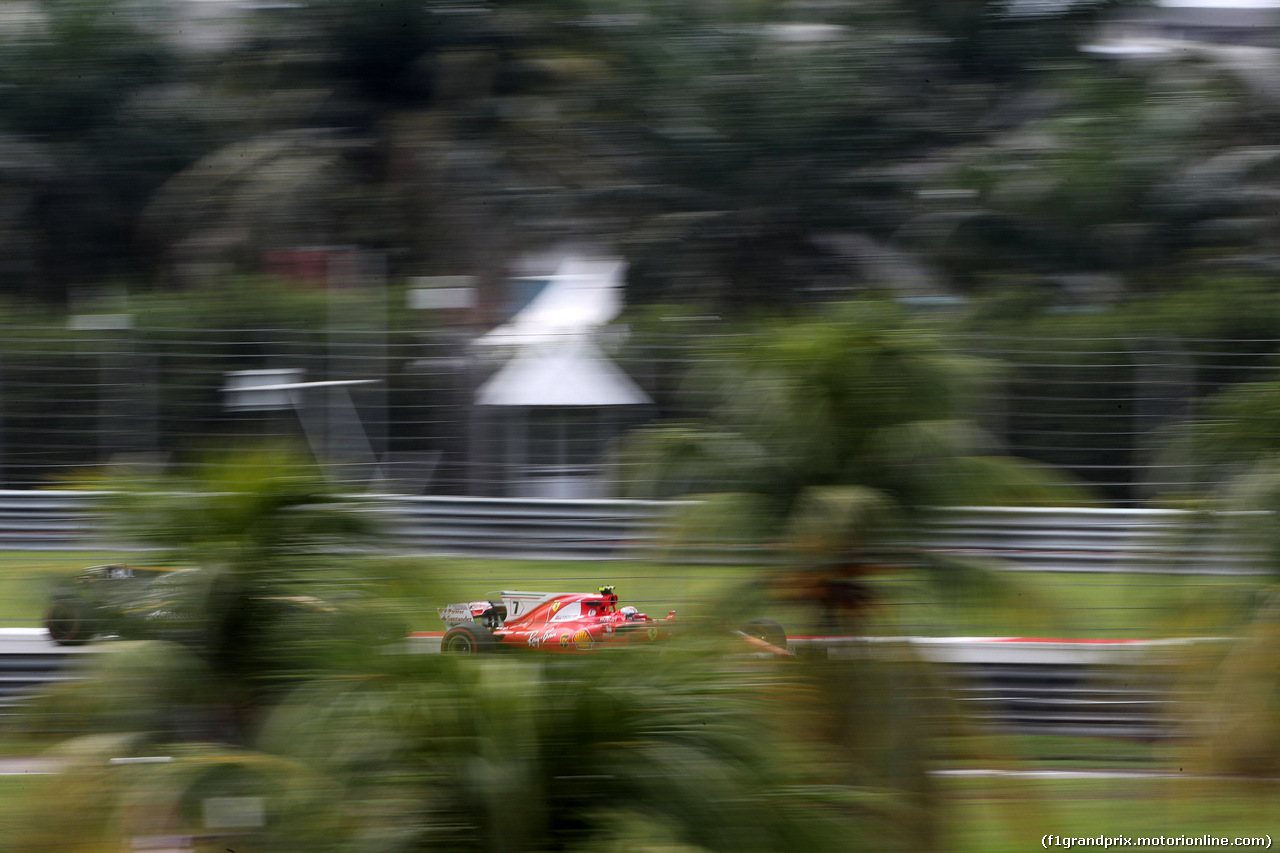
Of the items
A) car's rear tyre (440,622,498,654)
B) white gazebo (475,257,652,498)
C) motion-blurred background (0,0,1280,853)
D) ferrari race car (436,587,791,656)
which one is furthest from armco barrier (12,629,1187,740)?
white gazebo (475,257,652,498)

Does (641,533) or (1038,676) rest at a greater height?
(641,533)

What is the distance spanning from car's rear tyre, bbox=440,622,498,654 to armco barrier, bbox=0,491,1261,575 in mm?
233

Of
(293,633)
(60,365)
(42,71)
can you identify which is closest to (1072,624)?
(293,633)

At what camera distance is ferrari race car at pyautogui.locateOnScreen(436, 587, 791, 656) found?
1.88 metres

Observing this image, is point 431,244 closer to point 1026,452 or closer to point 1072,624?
point 1026,452

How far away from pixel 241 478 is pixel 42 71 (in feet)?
19.0

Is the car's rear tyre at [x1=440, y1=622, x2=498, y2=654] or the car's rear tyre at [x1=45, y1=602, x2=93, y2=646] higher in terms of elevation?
the car's rear tyre at [x1=440, y1=622, x2=498, y2=654]

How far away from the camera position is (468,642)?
1.86m

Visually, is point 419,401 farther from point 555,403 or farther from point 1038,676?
point 1038,676

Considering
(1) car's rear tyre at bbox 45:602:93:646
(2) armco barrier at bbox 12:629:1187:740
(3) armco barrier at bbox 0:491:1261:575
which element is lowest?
(2) armco barrier at bbox 12:629:1187:740

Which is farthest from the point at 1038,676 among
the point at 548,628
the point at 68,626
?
the point at 68,626

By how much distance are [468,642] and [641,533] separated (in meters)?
1.16

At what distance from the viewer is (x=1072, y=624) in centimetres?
307

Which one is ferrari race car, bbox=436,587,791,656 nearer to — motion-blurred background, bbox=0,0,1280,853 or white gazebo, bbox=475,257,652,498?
motion-blurred background, bbox=0,0,1280,853
